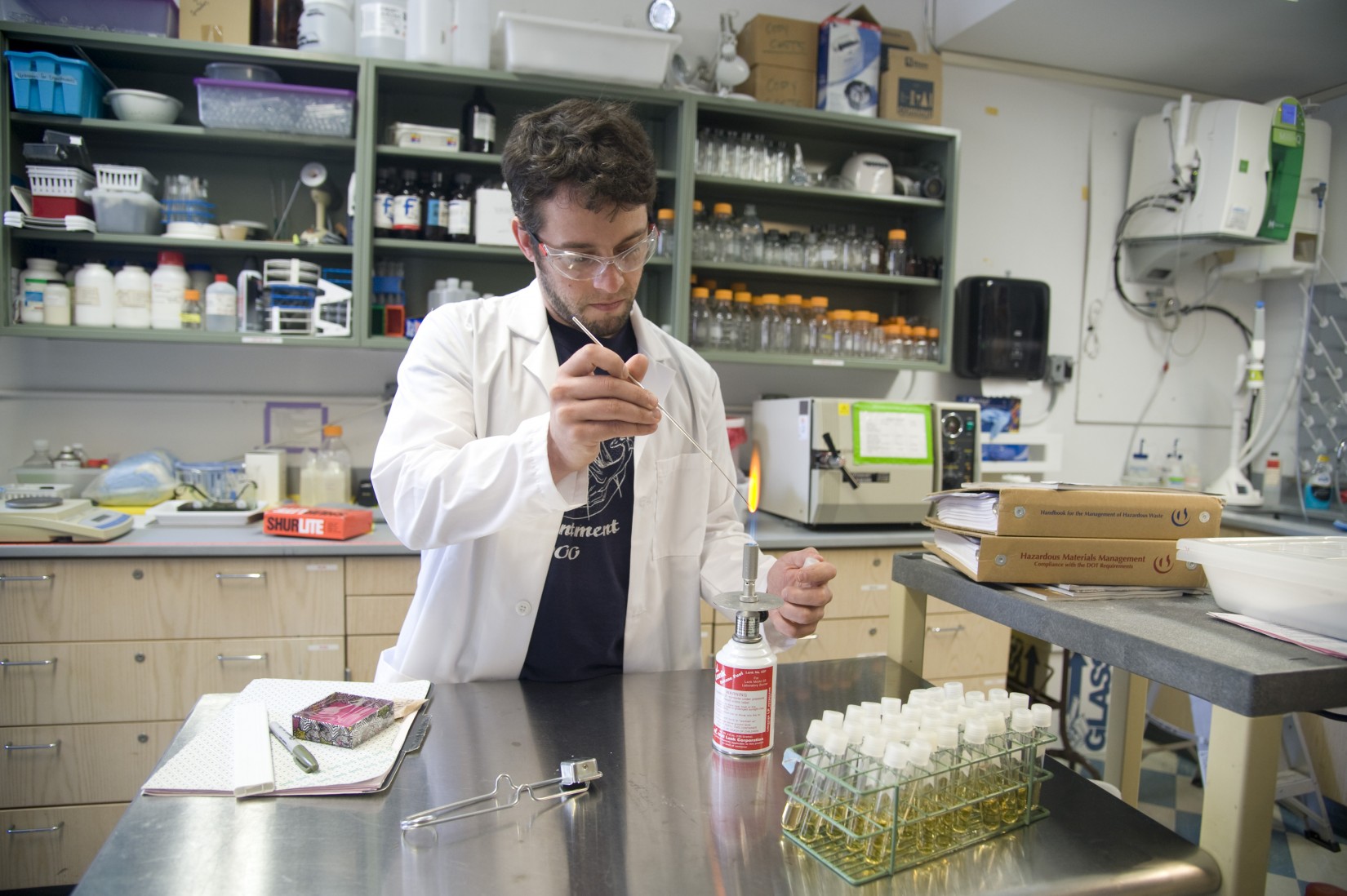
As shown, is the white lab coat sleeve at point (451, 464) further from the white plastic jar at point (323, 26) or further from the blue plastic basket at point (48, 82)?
the blue plastic basket at point (48, 82)

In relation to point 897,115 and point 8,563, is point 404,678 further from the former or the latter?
point 897,115

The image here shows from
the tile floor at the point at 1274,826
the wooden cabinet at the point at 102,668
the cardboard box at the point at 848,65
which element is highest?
the cardboard box at the point at 848,65

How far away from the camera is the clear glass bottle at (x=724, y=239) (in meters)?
3.00

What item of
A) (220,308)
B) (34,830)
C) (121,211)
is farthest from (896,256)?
(34,830)

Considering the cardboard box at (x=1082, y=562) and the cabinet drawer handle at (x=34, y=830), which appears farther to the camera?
the cabinet drawer handle at (x=34, y=830)

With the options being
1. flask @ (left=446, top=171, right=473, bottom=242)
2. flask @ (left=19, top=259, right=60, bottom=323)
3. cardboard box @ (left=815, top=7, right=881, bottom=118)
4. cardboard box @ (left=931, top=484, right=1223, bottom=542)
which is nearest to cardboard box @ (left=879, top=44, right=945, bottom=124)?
cardboard box @ (left=815, top=7, right=881, bottom=118)

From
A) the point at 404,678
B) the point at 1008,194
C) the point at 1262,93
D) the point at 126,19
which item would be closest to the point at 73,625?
the point at 404,678

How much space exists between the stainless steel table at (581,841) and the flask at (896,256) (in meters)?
2.35

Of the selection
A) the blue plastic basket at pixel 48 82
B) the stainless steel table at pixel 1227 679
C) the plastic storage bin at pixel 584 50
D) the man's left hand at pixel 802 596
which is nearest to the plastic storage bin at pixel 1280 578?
the stainless steel table at pixel 1227 679

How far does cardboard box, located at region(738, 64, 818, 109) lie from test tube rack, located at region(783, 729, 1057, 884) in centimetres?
259

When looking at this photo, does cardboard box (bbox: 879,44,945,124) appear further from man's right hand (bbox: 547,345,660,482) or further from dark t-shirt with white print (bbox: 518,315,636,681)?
man's right hand (bbox: 547,345,660,482)

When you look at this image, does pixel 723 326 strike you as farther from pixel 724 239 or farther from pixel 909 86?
pixel 909 86

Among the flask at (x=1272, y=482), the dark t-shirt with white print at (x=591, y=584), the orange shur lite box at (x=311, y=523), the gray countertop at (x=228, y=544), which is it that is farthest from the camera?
the flask at (x=1272, y=482)

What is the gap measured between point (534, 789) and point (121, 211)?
2.43m
